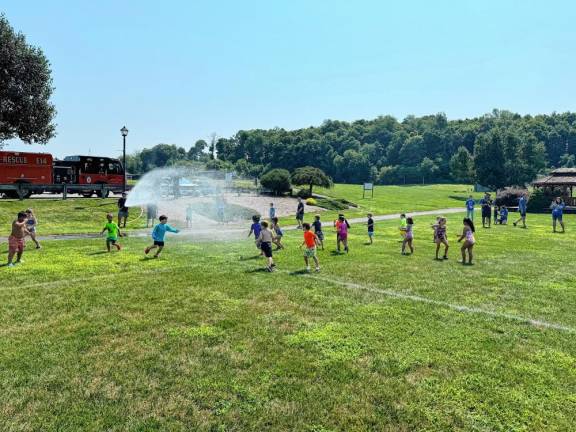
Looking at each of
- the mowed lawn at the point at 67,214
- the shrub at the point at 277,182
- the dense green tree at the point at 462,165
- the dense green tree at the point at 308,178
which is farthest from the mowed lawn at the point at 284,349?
the dense green tree at the point at 462,165

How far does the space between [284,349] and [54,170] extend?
122 feet

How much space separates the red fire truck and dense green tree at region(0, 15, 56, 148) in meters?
2.14

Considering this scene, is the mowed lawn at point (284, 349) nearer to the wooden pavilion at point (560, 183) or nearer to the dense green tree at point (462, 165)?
the wooden pavilion at point (560, 183)

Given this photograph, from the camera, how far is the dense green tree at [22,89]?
3266cm

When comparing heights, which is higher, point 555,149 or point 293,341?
point 555,149

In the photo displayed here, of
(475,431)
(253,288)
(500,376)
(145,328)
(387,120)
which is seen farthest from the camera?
(387,120)

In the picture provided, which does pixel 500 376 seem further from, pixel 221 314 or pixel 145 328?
pixel 145 328

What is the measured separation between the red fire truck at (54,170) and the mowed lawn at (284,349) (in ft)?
83.8

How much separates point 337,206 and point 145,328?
118 ft

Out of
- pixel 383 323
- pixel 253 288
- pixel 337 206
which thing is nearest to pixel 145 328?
pixel 253 288

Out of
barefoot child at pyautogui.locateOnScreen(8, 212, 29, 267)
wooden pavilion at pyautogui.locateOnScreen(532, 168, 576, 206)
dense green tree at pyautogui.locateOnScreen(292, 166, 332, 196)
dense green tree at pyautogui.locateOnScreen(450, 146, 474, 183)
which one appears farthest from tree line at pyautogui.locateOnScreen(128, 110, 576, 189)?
barefoot child at pyautogui.locateOnScreen(8, 212, 29, 267)

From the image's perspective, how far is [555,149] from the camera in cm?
13188

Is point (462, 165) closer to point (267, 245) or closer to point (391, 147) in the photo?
point (391, 147)

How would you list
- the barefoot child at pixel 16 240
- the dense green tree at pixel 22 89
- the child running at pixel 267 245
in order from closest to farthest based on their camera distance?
the child running at pixel 267 245 → the barefoot child at pixel 16 240 → the dense green tree at pixel 22 89
